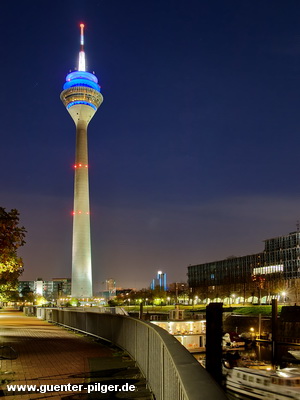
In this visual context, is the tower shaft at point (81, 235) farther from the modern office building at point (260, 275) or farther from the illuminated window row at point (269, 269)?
the illuminated window row at point (269, 269)

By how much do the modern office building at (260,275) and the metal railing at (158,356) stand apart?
101137mm

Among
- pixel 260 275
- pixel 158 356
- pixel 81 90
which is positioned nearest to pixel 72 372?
pixel 158 356

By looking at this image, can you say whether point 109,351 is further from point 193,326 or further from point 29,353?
point 193,326

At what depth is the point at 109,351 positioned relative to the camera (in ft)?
63.0

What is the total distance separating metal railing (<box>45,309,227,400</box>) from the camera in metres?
5.07

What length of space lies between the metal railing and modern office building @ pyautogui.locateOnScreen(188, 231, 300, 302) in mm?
101137

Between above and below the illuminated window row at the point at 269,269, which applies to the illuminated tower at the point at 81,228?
above

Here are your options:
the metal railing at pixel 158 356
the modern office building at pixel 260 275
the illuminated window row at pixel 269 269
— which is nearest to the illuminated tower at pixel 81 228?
the modern office building at pixel 260 275

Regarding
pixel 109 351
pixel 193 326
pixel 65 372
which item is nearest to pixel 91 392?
pixel 65 372

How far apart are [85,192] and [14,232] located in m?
123

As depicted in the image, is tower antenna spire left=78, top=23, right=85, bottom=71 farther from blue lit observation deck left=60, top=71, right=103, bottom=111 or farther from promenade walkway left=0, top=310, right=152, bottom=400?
promenade walkway left=0, top=310, right=152, bottom=400

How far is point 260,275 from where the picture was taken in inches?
5807

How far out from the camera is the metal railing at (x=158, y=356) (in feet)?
16.6

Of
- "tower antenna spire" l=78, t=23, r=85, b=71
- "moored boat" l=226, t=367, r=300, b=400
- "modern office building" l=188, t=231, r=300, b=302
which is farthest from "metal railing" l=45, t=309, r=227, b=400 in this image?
"tower antenna spire" l=78, t=23, r=85, b=71
